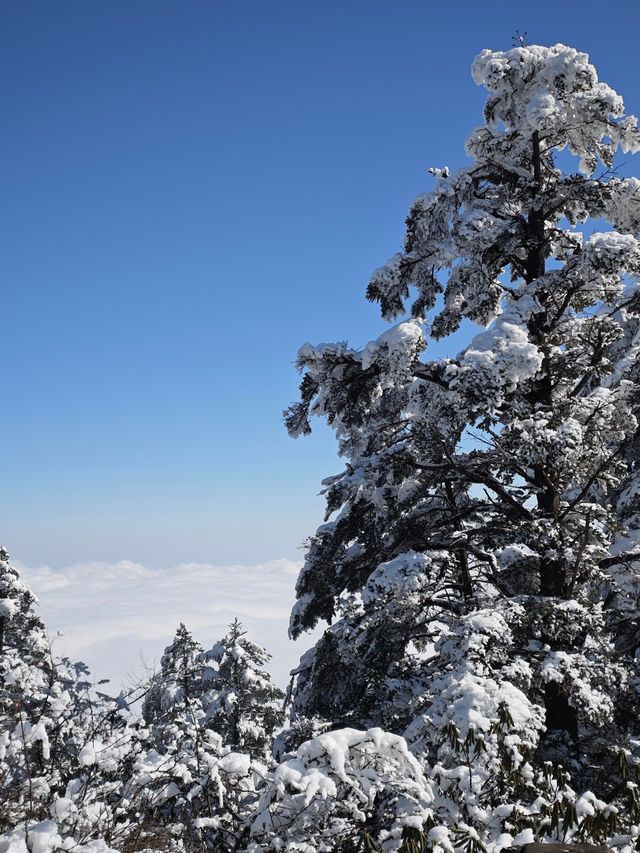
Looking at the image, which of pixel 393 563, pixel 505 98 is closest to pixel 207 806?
pixel 393 563

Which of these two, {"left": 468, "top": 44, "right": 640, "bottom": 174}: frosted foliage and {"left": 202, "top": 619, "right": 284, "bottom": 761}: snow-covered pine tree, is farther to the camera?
{"left": 202, "top": 619, "right": 284, "bottom": 761}: snow-covered pine tree

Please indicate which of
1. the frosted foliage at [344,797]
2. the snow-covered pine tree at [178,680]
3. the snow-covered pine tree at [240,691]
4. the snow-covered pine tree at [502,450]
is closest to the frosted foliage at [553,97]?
the snow-covered pine tree at [502,450]

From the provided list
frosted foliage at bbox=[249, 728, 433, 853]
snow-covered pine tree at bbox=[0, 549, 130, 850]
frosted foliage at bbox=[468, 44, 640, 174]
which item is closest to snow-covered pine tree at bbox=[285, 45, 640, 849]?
frosted foliage at bbox=[468, 44, 640, 174]

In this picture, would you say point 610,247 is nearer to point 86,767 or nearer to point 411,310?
point 411,310

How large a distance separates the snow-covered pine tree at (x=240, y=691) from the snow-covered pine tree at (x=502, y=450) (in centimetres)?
1154

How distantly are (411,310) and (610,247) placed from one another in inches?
137

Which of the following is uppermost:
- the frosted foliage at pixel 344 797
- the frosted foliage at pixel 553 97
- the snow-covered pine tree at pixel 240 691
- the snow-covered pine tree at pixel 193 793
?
the frosted foliage at pixel 553 97

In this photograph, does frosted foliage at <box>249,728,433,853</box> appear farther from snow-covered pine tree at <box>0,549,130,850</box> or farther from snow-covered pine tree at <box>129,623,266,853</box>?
snow-covered pine tree at <box>0,549,130,850</box>

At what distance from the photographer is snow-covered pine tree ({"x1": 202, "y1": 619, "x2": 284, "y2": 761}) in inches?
846

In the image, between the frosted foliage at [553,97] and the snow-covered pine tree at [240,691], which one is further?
the snow-covered pine tree at [240,691]

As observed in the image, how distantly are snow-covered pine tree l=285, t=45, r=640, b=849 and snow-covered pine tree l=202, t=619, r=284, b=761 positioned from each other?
37.8 feet

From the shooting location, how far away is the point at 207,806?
568 cm

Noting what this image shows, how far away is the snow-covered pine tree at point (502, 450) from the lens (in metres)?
7.09

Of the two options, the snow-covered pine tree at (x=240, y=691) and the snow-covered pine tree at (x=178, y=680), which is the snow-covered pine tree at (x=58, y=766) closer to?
the snow-covered pine tree at (x=178, y=680)
